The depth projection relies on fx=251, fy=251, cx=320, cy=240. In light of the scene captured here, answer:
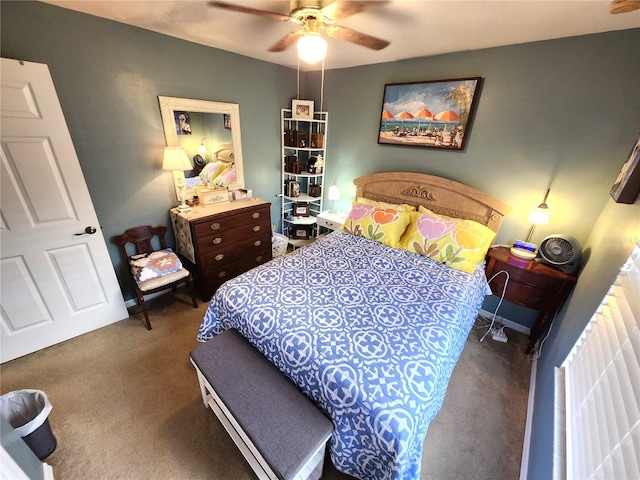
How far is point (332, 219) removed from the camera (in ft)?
10.2

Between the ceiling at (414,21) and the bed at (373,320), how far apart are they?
1.11 m

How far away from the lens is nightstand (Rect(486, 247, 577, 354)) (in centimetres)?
185

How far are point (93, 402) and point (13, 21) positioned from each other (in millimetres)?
2421

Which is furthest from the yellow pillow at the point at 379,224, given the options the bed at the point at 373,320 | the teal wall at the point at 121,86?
the teal wall at the point at 121,86

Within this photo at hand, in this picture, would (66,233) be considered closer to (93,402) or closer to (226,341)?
(93,402)

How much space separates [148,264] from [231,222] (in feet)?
2.65

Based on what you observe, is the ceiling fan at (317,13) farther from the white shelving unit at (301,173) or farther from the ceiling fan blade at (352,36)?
the white shelving unit at (301,173)

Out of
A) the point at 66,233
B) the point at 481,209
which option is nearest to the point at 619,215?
the point at 481,209

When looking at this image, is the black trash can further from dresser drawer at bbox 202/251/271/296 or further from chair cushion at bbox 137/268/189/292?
dresser drawer at bbox 202/251/271/296

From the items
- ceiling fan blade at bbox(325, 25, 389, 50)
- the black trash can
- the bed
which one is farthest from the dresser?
ceiling fan blade at bbox(325, 25, 389, 50)

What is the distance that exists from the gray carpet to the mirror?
1.47m

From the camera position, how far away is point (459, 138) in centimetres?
231

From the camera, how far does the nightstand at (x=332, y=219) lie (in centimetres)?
304

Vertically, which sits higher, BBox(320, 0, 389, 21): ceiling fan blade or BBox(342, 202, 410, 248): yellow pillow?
BBox(320, 0, 389, 21): ceiling fan blade
